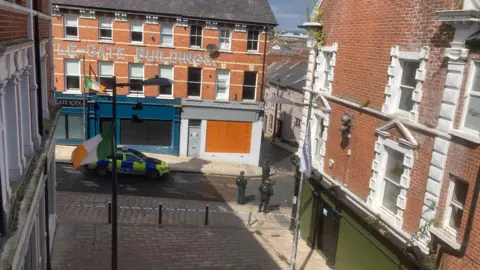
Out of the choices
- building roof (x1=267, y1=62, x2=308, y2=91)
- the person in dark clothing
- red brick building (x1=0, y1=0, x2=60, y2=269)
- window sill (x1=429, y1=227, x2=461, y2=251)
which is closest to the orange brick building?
the person in dark clothing

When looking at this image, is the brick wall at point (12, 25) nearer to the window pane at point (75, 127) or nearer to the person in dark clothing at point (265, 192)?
the person in dark clothing at point (265, 192)

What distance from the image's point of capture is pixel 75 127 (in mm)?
26984

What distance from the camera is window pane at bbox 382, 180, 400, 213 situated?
10.9m

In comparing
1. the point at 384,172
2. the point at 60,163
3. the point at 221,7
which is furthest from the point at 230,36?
the point at 384,172

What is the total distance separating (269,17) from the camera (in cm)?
2659

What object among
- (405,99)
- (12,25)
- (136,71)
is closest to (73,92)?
(136,71)

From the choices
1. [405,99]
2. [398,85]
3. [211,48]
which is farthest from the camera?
[211,48]

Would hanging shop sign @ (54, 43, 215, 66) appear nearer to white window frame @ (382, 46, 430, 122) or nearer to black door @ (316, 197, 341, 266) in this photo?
black door @ (316, 197, 341, 266)

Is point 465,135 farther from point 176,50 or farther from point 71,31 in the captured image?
point 71,31

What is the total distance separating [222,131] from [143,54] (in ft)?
23.2

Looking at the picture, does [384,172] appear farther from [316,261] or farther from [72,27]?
[72,27]

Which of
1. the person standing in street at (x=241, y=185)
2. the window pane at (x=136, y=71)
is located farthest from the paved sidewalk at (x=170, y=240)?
the window pane at (x=136, y=71)

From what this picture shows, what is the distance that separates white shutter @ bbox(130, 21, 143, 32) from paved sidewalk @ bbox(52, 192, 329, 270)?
11.6m

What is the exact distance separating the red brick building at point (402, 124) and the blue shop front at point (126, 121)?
551 inches
